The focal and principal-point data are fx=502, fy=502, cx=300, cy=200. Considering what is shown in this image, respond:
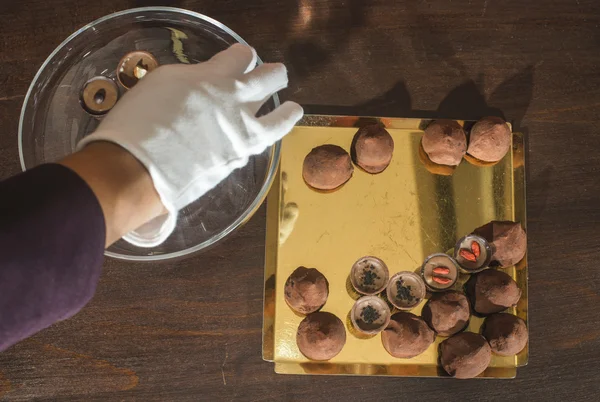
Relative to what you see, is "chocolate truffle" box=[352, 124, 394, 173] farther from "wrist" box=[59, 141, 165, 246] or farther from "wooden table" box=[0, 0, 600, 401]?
"wrist" box=[59, 141, 165, 246]

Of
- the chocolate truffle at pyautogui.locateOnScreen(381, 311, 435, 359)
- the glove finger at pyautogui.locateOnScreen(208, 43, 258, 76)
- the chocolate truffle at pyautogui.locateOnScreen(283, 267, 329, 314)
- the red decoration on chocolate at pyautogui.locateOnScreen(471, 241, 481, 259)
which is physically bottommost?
the chocolate truffle at pyautogui.locateOnScreen(381, 311, 435, 359)

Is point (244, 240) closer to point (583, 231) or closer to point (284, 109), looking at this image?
point (284, 109)

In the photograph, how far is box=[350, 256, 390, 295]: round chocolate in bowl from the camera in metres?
1.15

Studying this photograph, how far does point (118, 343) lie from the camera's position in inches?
44.8

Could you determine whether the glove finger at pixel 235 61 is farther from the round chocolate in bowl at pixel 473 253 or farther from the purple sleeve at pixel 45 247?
the round chocolate in bowl at pixel 473 253

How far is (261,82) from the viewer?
36.3 inches

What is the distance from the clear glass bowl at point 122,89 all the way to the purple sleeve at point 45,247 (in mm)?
459

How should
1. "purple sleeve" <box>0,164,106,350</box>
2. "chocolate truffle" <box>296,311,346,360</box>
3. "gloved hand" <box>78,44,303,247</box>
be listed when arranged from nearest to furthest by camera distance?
"purple sleeve" <box>0,164,106,350</box>, "gloved hand" <box>78,44,303,247</box>, "chocolate truffle" <box>296,311,346,360</box>

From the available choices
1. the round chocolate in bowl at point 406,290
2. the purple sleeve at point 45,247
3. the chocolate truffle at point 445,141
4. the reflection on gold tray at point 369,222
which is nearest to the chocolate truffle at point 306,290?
the reflection on gold tray at point 369,222

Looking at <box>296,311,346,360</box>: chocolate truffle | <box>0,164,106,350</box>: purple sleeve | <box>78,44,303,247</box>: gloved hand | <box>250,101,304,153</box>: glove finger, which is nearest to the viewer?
<box>0,164,106,350</box>: purple sleeve

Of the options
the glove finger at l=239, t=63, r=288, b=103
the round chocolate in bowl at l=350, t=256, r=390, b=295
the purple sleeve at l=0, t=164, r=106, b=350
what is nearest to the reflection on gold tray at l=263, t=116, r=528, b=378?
the round chocolate in bowl at l=350, t=256, r=390, b=295

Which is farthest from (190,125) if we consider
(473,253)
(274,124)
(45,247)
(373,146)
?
(473,253)

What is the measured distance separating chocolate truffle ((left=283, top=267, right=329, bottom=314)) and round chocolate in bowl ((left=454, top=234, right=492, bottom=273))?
0.32 m

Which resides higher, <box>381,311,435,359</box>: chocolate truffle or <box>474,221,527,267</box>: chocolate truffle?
<box>474,221,527,267</box>: chocolate truffle
